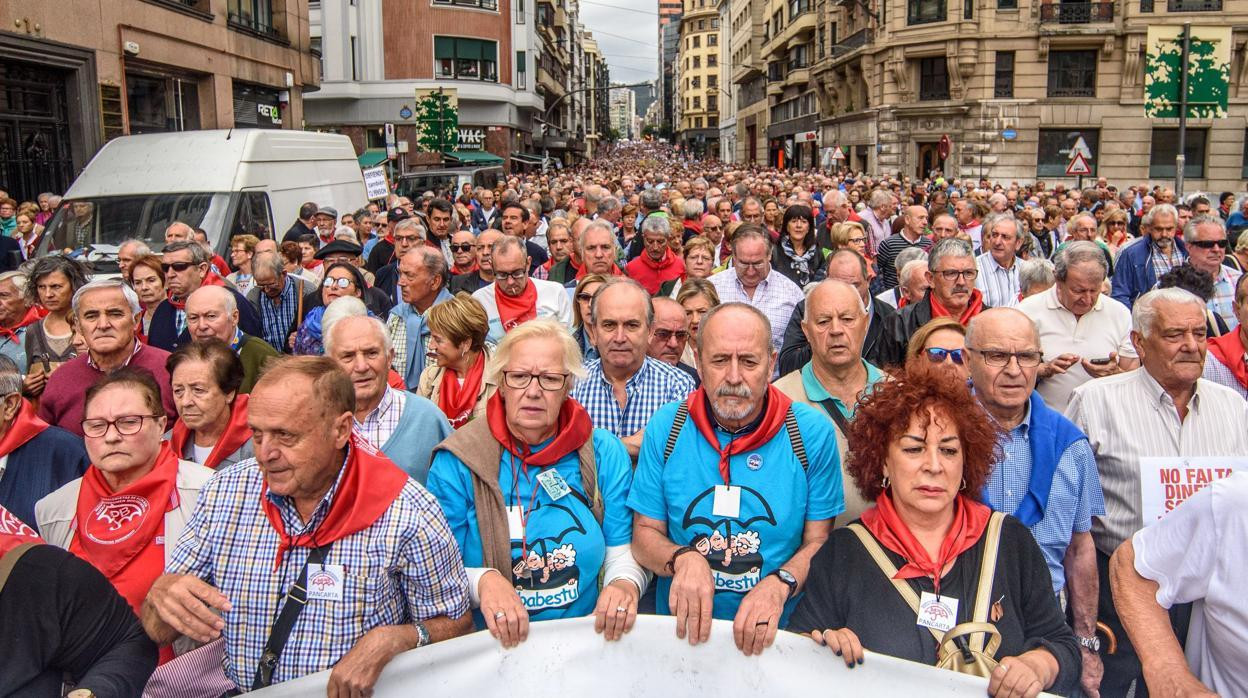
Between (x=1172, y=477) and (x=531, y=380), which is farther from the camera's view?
(x=1172, y=477)

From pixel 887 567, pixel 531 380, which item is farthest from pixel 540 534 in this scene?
pixel 887 567

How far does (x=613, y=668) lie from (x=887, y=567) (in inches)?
35.5

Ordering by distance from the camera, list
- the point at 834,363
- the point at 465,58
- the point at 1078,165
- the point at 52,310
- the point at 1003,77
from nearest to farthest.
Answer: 1. the point at 834,363
2. the point at 52,310
3. the point at 1078,165
4. the point at 1003,77
5. the point at 465,58

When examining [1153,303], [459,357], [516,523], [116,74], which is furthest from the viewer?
[116,74]

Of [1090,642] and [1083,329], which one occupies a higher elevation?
[1083,329]

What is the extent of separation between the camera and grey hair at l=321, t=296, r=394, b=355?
4.52m

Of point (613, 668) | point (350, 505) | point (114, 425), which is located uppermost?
point (114, 425)

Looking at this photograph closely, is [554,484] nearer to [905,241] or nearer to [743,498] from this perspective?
[743,498]

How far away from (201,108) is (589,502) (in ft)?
73.2

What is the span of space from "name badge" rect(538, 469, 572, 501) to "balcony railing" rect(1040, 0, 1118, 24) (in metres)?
40.3

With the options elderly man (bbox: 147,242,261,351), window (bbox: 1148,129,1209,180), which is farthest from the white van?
window (bbox: 1148,129,1209,180)

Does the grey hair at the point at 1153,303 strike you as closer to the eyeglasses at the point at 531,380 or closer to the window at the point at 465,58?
the eyeglasses at the point at 531,380

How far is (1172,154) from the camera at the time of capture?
37.7 meters

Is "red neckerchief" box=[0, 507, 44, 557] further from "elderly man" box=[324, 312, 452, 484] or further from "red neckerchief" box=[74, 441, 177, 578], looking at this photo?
"elderly man" box=[324, 312, 452, 484]
